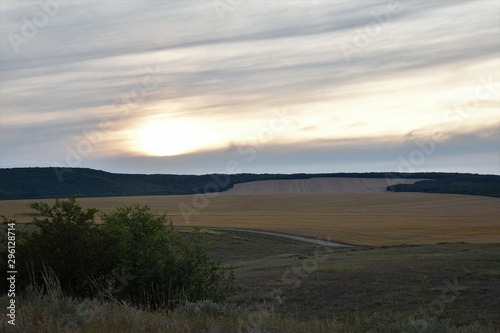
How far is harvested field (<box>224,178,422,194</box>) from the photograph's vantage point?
171725 millimetres

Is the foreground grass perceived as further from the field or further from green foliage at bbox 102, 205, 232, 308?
green foliage at bbox 102, 205, 232, 308

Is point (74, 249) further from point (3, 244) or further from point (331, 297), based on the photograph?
point (331, 297)

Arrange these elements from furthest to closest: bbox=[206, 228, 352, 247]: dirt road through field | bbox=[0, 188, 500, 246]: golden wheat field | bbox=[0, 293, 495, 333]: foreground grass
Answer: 1. bbox=[0, 188, 500, 246]: golden wheat field
2. bbox=[206, 228, 352, 247]: dirt road through field
3. bbox=[0, 293, 495, 333]: foreground grass

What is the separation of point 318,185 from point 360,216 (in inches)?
3312

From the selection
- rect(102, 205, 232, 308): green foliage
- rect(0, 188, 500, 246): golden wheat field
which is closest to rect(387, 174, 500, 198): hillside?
rect(0, 188, 500, 246): golden wheat field

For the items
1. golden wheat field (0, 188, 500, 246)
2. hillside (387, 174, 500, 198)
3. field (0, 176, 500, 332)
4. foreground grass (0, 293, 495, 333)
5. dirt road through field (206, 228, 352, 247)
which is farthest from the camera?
hillside (387, 174, 500, 198)

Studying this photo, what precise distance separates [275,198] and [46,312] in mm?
134932

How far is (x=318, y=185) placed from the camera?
18338 centimetres

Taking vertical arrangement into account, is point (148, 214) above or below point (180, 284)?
above

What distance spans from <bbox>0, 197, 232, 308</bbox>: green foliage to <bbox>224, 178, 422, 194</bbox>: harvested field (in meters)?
152

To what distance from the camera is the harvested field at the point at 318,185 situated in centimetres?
17173

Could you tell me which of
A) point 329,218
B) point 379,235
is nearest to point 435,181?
point 329,218

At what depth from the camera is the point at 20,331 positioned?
8719 millimetres

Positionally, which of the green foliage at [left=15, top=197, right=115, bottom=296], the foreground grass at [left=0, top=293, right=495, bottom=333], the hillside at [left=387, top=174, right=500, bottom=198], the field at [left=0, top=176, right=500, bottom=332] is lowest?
the field at [left=0, top=176, right=500, bottom=332]
